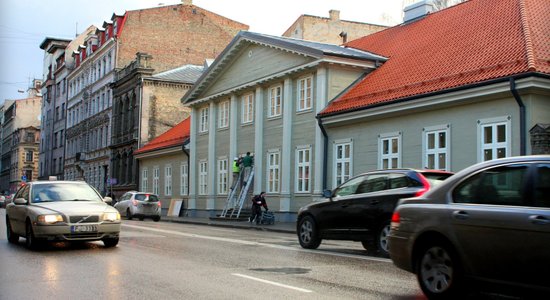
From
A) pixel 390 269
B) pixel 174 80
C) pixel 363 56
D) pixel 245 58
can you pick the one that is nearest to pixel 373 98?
pixel 363 56

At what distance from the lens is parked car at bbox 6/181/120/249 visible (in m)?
12.4

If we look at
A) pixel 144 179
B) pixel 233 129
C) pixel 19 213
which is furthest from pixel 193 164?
pixel 19 213

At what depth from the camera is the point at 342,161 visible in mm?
25281

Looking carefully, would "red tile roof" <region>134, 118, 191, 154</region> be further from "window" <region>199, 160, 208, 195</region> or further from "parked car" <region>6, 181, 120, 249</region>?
"parked car" <region>6, 181, 120, 249</region>

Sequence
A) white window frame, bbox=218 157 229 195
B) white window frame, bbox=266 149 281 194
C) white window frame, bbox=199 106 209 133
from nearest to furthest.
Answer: white window frame, bbox=266 149 281 194
white window frame, bbox=218 157 229 195
white window frame, bbox=199 106 209 133

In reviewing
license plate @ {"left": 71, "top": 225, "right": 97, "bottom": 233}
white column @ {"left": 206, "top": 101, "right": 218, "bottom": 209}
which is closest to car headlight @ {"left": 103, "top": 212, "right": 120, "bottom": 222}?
license plate @ {"left": 71, "top": 225, "right": 97, "bottom": 233}

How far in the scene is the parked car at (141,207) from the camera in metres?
32.7

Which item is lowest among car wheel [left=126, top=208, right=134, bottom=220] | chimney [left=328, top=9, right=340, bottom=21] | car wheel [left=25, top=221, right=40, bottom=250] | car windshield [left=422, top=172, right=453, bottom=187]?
car wheel [left=126, top=208, right=134, bottom=220]

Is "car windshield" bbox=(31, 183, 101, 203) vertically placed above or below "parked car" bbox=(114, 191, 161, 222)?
above

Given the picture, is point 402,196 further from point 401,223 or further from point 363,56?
point 363,56

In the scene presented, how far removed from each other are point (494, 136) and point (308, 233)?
7727mm

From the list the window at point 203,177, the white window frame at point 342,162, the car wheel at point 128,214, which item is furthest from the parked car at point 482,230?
the window at point 203,177

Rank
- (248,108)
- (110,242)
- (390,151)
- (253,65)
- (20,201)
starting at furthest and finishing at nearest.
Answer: (248,108) < (253,65) < (390,151) < (110,242) < (20,201)

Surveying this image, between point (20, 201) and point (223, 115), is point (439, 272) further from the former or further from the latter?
point (223, 115)
